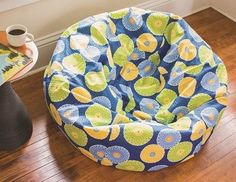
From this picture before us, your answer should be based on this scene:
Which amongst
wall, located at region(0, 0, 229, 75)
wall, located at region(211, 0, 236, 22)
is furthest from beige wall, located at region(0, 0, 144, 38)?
wall, located at region(211, 0, 236, 22)

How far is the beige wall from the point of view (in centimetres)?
188

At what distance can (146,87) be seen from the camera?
1.92m

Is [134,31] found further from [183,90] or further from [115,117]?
[115,117]

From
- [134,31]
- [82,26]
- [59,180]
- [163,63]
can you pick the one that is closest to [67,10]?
[82,26]

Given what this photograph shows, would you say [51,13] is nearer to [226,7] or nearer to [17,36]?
[17,36]

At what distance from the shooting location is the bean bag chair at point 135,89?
152 cm

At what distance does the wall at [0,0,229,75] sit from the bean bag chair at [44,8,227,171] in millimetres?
213

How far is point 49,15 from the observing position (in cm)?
200

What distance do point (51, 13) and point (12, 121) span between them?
0.72m

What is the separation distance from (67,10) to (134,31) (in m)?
0.42

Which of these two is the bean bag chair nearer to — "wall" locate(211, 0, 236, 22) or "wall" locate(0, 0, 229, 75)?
"wall" locate(0, 0, 229, 75)

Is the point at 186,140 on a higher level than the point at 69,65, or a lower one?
lower

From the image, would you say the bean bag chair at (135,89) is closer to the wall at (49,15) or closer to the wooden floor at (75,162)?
the wooden floor at (75,162)

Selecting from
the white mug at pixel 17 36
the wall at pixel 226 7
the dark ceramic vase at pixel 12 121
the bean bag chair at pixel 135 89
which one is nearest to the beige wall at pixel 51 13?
the bean bag chair at pixel 135 89
